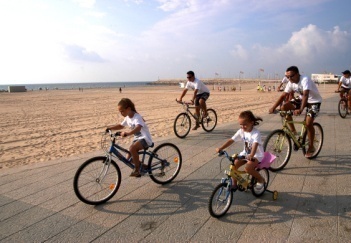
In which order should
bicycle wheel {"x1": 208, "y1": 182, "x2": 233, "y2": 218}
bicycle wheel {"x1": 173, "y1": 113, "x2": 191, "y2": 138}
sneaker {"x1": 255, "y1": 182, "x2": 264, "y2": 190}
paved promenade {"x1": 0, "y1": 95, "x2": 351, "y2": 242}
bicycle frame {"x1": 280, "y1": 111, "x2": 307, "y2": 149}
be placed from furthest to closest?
bicycle wheel {"x1": 173, "y1": 113, "x2": 191, "y2": 138} < bicycle frame {"x1": 280, "y1": 111, "x2": 307, "y2": 149} < sneaker {"x1": 255, "y1": 182, "x2": 264, "y2": 190} < bicycle wheel {"x1": 208, "y1": 182, "x2": 233, "y2": 218} < paved promenade {"x1": 0, "y1": 95, "x2": 351, "y2": 242}

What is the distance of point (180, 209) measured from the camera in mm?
3717

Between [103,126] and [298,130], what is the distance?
8387 millimetres

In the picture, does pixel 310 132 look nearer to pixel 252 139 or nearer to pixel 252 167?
pixel 252 139

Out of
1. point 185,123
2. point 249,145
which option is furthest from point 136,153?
point 185,123

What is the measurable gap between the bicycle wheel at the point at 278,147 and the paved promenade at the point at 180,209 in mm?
167

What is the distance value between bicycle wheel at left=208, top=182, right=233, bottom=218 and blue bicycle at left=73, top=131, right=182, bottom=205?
4.42 feet

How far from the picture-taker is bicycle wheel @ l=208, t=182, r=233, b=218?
3387 millimetres

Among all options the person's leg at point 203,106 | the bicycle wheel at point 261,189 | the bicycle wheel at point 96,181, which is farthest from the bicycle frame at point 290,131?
the person's leg at point 203,106

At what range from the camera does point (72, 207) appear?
3.80 metres

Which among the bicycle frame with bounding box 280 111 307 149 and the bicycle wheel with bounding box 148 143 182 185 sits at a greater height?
the bicycle frame with bounding box 280 111 307 149

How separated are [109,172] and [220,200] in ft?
5.52

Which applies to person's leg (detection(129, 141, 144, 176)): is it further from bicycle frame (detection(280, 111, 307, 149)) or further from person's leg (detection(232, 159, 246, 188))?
bicycle frame (detection(280, 111, 307, 149))

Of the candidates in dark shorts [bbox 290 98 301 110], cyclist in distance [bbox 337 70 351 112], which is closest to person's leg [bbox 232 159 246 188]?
dark shorts [bbox 290 98 301 110]

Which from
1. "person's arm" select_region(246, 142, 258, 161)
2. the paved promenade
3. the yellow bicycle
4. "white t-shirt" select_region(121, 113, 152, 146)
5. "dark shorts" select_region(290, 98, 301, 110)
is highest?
"dark shorts" select_region(290, 98, 301, 110)
